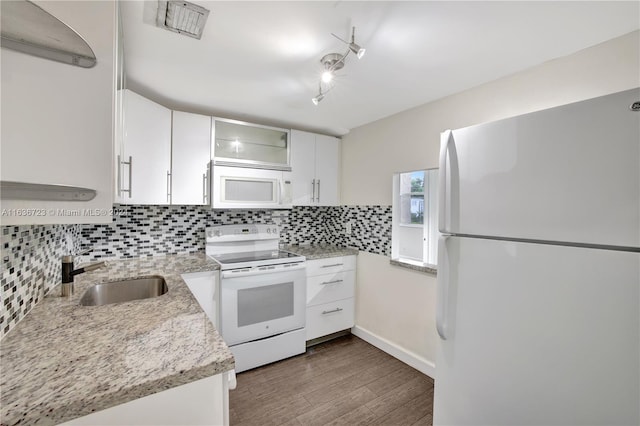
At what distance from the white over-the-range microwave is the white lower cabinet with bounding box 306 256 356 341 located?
72cm

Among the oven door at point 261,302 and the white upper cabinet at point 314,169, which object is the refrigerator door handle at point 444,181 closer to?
the oven door at point 261,302

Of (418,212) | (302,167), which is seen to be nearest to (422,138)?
(418,212)

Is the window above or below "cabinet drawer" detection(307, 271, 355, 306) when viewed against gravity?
above

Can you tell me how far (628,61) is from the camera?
4.41 feet

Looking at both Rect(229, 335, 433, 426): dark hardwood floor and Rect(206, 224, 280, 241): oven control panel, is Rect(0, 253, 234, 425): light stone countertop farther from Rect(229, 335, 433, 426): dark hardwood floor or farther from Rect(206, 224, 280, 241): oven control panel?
Rect(206, 224, 280, 241): oven control panel

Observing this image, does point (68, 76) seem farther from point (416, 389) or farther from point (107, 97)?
point (416, 389)

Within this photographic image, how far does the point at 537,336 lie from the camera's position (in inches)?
40.3

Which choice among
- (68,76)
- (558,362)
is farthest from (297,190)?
(558,362)

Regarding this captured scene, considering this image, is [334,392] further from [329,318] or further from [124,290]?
[124,290]

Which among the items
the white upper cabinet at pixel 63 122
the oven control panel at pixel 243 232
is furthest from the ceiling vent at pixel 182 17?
the oven control panel at pixel 243 232

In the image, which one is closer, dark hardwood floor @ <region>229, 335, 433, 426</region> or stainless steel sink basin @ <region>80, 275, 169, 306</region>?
stainless steel sink basin @ <region>80, 275, 169, 306</region>

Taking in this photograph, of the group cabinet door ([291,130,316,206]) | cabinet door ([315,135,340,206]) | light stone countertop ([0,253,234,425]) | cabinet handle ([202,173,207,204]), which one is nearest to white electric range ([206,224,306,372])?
cabinet handle ([202,173,207,204])

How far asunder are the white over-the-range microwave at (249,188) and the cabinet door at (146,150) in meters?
0.39

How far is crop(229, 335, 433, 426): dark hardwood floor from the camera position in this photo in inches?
71.6
